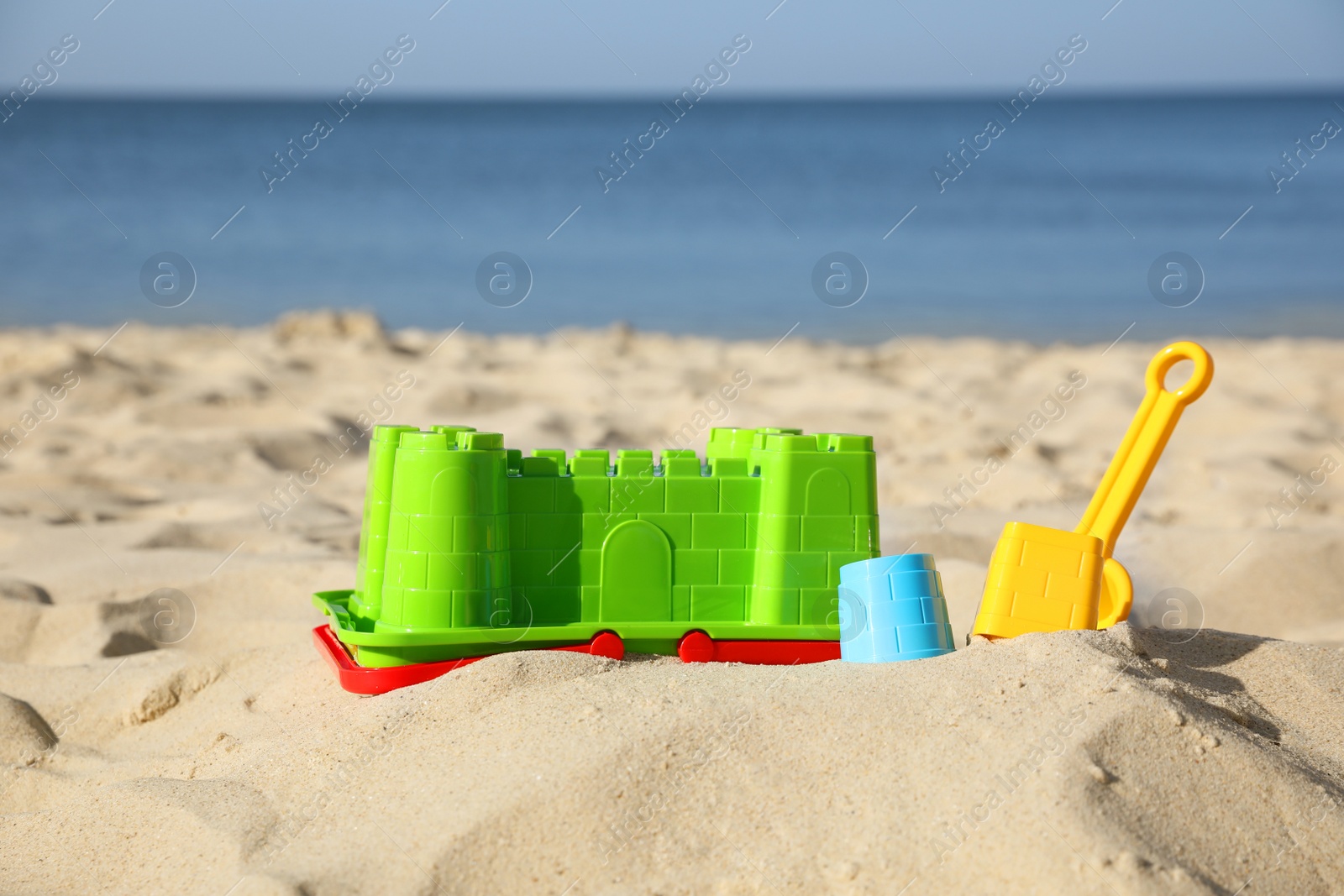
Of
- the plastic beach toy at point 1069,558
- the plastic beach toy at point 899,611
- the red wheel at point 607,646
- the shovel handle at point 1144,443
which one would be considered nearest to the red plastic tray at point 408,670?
the red wheel at point 607,646

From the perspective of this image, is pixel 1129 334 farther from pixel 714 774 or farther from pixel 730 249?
pixel 714 774

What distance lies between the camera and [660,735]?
207cm

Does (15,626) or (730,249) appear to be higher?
(730,249)

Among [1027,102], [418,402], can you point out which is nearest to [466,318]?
[418,402]

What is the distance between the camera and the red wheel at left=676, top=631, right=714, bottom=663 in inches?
107

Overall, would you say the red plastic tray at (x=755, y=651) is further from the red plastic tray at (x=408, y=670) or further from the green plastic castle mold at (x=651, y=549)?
the red plastic tray at (x=408, y=670)

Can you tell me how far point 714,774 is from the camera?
197 cm

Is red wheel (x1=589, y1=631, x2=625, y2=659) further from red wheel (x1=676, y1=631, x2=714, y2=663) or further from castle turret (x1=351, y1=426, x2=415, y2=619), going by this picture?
castle turret (x1=351, y1=426, x2=415, y2=619)

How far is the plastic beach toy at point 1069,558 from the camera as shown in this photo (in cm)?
264

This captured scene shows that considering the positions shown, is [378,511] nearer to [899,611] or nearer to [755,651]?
[755,651]

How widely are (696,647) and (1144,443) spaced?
50.1 inches

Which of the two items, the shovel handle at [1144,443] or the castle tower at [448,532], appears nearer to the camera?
the castle tower at [448,532]

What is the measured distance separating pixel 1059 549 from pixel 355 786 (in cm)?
176

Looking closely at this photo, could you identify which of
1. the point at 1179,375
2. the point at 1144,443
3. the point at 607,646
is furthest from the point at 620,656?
the point at 1179,375
